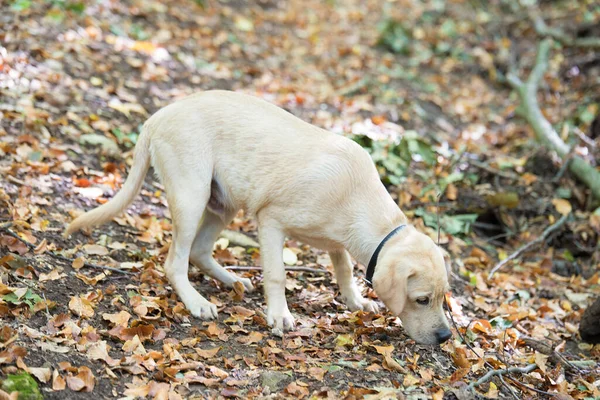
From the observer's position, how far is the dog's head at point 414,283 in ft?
14.3

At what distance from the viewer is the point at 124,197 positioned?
5.15 metres

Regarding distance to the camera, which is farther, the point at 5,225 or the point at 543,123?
the point at 543,123

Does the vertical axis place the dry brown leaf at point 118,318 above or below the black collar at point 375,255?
below

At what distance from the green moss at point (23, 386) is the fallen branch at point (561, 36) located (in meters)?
10.9

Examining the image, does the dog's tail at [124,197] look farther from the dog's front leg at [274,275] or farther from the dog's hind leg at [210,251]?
the dog's front leg at [274,275]

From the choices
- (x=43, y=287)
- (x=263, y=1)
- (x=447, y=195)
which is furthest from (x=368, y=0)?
(x=43, y=287)

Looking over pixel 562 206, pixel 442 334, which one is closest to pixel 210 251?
pixel 442 334

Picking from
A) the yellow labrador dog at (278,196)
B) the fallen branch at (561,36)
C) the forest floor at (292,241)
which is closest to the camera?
the forest floor at (292,241)

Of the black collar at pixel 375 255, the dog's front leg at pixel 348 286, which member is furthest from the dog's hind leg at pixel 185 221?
the black collar at pixel 375 255

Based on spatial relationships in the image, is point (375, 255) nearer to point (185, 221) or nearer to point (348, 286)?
point (348, 286)

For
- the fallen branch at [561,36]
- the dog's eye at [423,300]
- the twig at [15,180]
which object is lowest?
the twig at [15,180]

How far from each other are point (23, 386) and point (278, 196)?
84.2 inches

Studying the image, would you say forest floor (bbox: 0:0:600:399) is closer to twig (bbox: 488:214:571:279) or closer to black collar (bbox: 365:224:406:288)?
twig (bbox: 488:214:571:279)

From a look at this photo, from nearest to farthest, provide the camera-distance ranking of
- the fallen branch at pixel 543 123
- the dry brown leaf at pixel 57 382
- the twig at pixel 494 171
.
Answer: the dry brown leaf at pixel 57 382 < the fallen branch at pixel 543 123 < the twig at pixel 494 171
